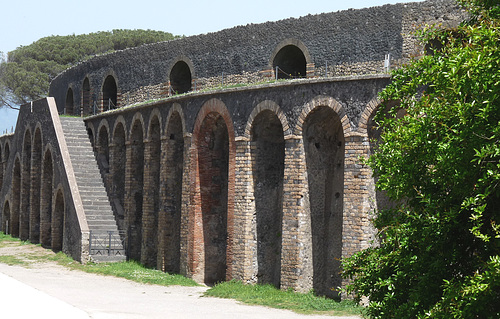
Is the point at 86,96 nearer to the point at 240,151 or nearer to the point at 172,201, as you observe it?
the point at 172,201

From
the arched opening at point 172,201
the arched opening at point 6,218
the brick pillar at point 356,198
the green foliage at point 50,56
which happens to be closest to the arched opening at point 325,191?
the brick pillar at point 356,198

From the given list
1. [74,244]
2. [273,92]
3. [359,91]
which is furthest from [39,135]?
[359,91]

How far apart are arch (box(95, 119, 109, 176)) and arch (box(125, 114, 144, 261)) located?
2453mm

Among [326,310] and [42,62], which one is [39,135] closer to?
[326,310]

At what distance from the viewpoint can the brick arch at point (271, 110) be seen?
16.1m

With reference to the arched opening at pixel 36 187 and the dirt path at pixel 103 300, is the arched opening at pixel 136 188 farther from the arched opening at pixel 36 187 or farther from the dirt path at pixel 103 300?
the arched opening at pixel 36 187

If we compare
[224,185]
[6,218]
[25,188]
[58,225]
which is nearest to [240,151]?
[224,185]

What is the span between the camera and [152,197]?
21.8 metres

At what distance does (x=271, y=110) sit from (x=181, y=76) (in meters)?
7.55

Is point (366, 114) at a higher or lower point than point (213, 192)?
higher

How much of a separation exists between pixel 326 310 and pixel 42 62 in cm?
3950

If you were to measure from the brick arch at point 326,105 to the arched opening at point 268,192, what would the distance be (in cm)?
133

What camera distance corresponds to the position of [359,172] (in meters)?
14.8

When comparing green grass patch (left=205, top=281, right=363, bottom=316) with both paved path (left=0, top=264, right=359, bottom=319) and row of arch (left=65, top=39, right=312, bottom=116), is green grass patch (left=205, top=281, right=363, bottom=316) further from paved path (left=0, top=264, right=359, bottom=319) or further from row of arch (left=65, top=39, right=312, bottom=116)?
row of arch (left=65, top=39, right=312, bottom=116)
